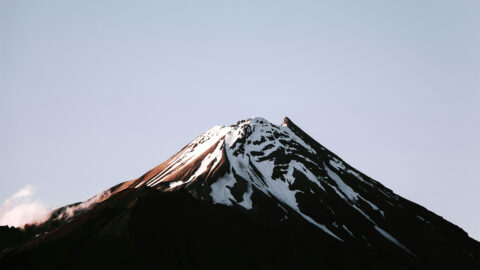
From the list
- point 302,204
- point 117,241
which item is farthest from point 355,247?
point 117,241

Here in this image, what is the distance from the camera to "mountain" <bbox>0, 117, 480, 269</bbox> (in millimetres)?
130250

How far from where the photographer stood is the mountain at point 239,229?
130250 millimetres

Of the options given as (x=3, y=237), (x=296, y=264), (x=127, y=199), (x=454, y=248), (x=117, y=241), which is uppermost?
(x=3, y=237)

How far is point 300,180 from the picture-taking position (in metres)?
185

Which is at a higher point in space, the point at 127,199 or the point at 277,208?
the point at 127,199

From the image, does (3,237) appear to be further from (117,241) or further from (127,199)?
(117,241)

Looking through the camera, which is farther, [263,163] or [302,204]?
[263,163]

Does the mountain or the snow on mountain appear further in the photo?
the snow on mountain

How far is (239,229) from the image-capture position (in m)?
144

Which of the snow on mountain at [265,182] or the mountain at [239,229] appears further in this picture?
the snow on mountain at [265,182]

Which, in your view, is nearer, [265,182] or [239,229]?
[239,229]

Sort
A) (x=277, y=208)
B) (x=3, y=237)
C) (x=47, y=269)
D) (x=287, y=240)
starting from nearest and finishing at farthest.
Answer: (x=47, y=269) → (x=287, y=240) → (x=277, y=208) → (x=3, y=237)

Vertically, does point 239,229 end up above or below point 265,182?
below

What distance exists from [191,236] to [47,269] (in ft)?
125
